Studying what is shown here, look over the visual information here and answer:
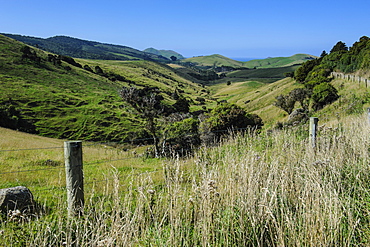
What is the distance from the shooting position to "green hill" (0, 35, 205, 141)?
44531 mm

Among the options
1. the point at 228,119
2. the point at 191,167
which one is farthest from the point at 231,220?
the point at 228,119

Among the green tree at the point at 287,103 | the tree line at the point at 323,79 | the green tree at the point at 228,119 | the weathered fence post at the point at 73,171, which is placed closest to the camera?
the weathered fence post at the point at 73,171

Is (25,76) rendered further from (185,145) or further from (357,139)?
(357,139)

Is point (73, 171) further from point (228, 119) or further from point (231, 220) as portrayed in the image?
point (228, 119)

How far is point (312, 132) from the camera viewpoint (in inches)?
320

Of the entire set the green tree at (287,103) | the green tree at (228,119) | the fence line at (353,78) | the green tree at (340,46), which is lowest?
the green tree at (228,119)

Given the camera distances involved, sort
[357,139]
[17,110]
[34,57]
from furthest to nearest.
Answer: [34,57]
[17,110]
[357,139]

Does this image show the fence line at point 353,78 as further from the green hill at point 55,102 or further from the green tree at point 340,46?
the green hill at point 55,102

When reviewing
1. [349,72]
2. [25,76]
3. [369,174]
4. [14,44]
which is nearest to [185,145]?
[369,174]

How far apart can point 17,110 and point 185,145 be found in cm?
3470

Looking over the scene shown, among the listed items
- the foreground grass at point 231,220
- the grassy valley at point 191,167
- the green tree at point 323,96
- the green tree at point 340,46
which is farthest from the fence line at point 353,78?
the foreground grass at point 231,220

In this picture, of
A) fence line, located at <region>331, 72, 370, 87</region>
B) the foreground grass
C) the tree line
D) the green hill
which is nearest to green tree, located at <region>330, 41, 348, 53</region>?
the tree line

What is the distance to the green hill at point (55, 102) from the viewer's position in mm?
44531

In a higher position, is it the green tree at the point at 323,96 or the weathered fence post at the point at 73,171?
the green tree at the point at 323,96
